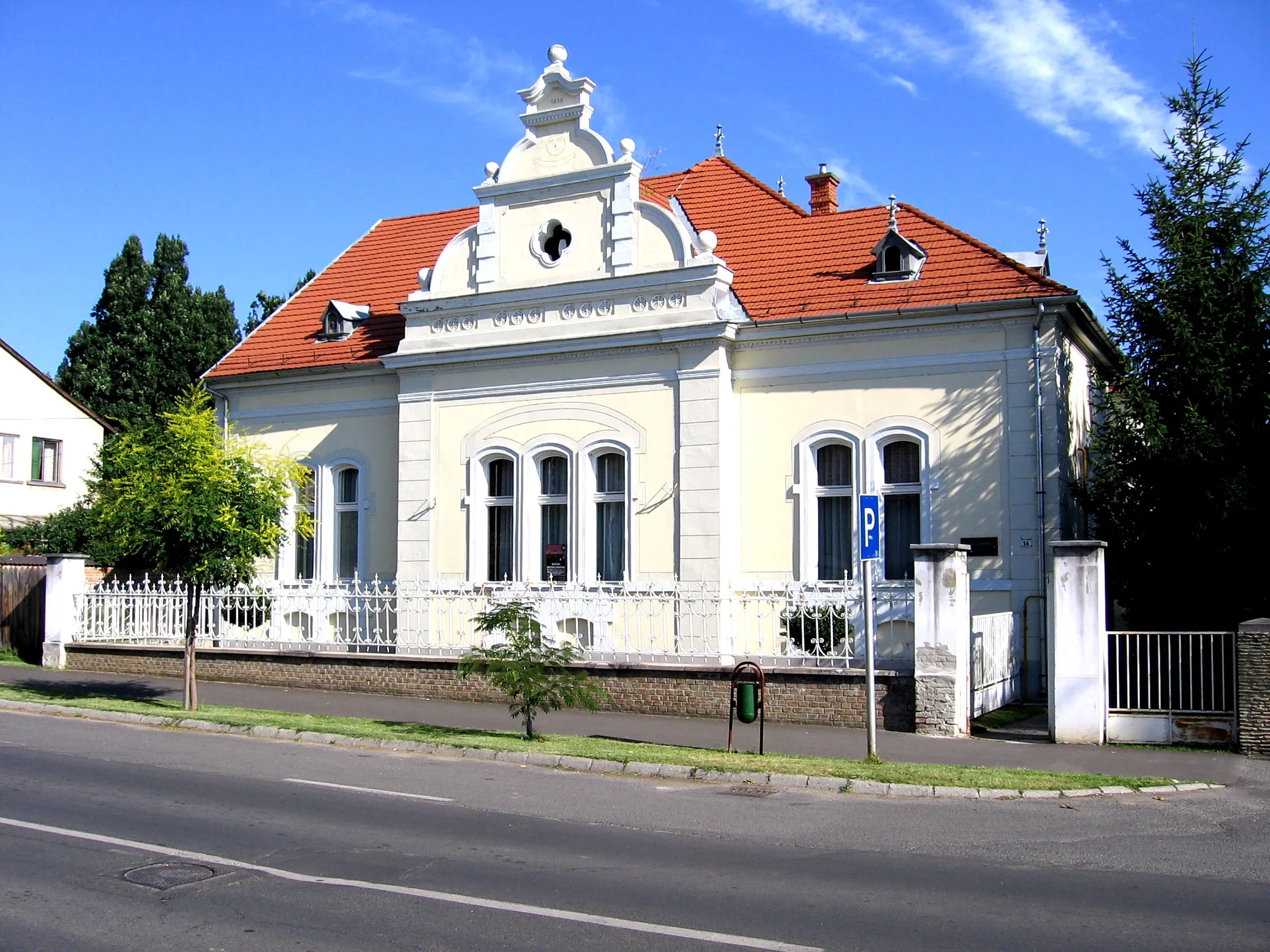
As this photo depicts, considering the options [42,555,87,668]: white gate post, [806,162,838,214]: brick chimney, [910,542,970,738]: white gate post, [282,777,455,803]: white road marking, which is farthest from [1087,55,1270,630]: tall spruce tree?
[42,555,87,668]: white gate post

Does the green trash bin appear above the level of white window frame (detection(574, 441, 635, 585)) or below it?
below

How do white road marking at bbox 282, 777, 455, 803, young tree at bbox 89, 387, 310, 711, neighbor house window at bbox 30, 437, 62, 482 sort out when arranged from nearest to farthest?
white road marking at bbox 282, 777, 455, 803 → young tree at bbox 89, 387, 310, 711 → neighbor house window at bbox 30, 437, 62, 482

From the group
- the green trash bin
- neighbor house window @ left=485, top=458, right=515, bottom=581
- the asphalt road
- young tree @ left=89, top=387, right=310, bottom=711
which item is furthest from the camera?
neighbor house window @ left=485, top=458, right=515, bottom=581

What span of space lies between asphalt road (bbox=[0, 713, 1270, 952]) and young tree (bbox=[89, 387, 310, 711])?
4.49m

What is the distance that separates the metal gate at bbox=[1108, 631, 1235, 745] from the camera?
14.6 meters

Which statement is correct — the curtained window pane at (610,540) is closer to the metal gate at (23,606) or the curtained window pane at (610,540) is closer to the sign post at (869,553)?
the sign post at (869,553)

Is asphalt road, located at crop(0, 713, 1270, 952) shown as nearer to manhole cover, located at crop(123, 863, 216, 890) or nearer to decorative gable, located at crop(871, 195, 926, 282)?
manhole cover, located at crop(123, 863, 216, 890)

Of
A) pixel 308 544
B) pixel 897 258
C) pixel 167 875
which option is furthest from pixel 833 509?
pixel 167 875

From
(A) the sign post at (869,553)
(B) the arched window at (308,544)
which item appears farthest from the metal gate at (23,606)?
(A) the sign post at (869,553)

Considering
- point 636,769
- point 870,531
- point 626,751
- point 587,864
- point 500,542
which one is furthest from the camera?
point 500,542

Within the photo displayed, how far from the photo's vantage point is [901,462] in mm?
21109

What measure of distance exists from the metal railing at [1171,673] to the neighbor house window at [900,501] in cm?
573

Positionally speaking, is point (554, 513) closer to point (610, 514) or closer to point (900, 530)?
point (610, 514)

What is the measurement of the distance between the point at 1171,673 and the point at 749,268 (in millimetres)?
11110
